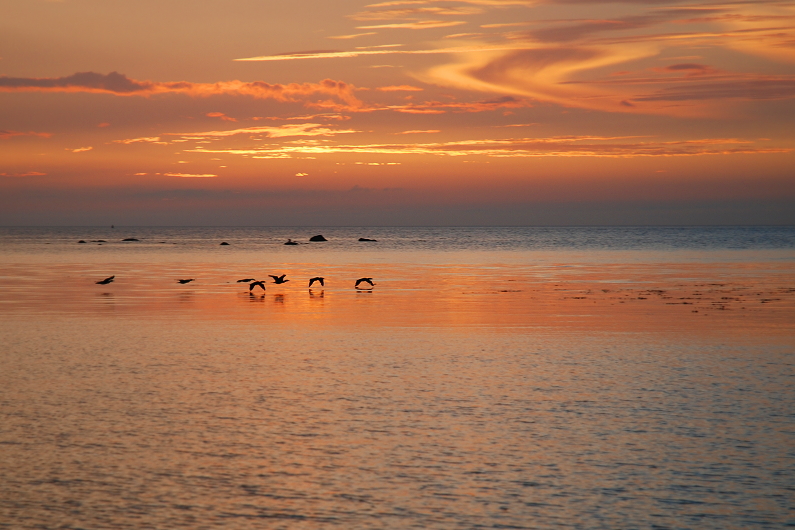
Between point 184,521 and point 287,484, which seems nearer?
point 184,521

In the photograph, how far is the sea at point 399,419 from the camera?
436 inches

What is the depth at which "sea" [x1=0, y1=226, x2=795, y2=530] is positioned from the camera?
1106 centimetres

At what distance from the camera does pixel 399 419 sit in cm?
1554

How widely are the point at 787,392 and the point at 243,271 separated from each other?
5311 cm

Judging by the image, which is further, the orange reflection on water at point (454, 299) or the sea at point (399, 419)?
the orange reflection on water at point (454, 299)

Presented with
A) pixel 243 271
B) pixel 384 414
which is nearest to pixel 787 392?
pixel 384 414

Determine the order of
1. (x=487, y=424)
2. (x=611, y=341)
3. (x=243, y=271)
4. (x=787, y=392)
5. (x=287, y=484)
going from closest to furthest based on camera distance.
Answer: (x=287, y=484) < (x=487, y=424) < (x=787, y=392) < (x=611, y=341) < (x=243, y=271)

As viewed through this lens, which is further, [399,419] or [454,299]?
[454,299]

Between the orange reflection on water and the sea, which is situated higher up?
the orange reflection on water

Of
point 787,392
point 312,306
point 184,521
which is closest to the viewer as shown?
point 184,521

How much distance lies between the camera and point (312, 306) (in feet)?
122

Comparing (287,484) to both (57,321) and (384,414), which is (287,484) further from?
(57,321)

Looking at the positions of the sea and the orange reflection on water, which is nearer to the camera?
the sea

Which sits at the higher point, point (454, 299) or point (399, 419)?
point (454, 299)
